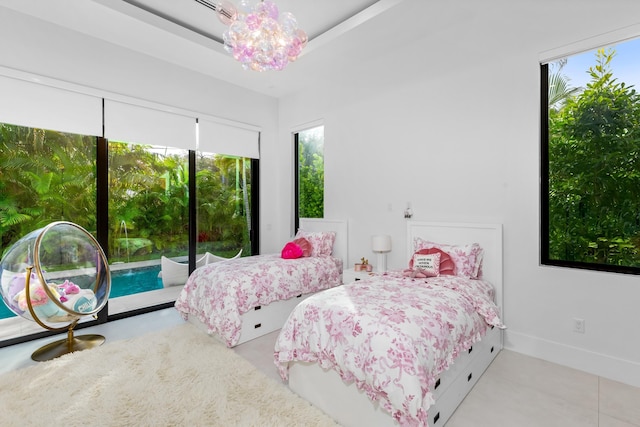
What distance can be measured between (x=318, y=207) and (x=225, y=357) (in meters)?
2.59

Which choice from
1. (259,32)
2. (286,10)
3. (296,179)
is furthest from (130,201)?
(286,10)

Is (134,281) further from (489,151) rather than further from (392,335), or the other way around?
(489,151)

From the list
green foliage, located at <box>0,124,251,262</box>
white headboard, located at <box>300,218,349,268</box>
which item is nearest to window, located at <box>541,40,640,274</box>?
white headboard, located at <box>300,218,349,268</box>

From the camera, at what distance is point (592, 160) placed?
2.53m

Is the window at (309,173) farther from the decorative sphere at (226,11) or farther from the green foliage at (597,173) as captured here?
the green foliage at (597,173)

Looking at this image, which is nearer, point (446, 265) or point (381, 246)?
point (446, 265)

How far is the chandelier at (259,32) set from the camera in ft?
7.17

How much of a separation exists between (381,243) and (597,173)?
1.95 meters

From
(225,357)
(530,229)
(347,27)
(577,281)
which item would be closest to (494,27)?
(347,27)

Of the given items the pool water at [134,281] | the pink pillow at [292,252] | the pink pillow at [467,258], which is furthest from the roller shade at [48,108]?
the pink pillow at [467,258]

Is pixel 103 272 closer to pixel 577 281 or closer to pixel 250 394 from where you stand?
pixel 250 394

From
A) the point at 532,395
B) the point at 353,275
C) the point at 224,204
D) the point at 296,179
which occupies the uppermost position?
the point at 296,179

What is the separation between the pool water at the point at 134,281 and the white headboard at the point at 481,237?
3362 mm

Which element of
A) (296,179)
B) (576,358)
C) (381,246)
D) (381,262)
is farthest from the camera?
(296,179)
